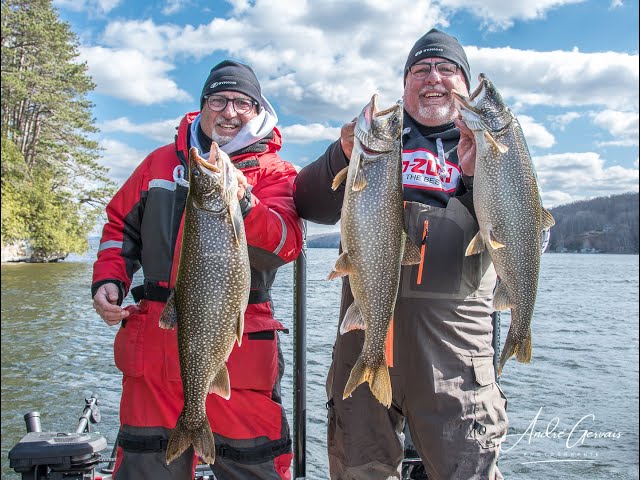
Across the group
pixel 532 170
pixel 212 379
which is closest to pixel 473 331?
pixel 532 170

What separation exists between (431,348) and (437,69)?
6.07 feet

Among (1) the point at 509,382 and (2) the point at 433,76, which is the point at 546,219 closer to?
(2) the point at 433,76

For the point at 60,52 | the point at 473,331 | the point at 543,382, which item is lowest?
the point at 543,382

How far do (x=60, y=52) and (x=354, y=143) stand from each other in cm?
4519

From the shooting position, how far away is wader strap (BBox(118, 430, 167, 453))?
11.2 feet

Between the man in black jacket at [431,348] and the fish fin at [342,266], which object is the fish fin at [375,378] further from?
the fish fin at [342,266]

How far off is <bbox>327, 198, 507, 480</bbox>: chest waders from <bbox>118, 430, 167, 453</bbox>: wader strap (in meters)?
1.03

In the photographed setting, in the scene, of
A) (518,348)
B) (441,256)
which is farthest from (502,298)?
(441,256)

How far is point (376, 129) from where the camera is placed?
2.90 meters

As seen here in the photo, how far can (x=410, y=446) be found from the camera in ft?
13.4

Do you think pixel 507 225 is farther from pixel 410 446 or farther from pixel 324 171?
pixel 410 446

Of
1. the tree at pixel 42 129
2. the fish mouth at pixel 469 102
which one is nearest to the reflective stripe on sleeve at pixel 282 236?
the fish mouth at pixel 469 102

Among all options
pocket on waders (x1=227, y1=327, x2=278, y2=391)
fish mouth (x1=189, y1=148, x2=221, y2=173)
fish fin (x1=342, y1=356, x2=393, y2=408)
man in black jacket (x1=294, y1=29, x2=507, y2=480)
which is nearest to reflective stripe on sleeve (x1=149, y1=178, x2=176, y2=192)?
man in black jacket (x1=294, y1=29, x2=507, y2=480)

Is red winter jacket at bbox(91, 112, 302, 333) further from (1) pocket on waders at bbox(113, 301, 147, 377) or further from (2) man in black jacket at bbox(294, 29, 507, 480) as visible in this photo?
(2) man in black jacket at bbox(294, 29, 507, 480)
